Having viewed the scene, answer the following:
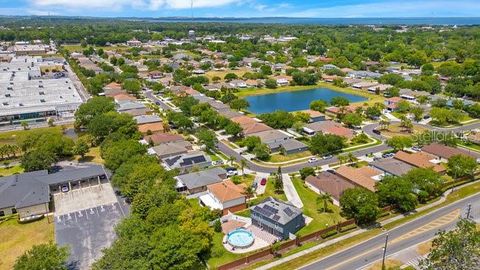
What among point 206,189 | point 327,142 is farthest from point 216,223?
point 327,142

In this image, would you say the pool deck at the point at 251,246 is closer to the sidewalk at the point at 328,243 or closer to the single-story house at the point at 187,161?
the sidewalk at the point at 328,243

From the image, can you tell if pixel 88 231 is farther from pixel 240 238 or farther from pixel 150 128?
pixel 150 128

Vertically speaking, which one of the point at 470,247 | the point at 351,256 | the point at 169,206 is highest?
the point at 470,247

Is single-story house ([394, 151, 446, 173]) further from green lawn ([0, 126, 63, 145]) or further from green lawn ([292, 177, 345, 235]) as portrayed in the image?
green lawn ([0, 126, 63, 145])

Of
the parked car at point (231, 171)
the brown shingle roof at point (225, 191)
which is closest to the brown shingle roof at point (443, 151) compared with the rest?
the parked car at point (231, 171)

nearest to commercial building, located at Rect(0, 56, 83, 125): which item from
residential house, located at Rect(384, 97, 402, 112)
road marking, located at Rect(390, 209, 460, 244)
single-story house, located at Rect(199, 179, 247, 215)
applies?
single-story house, located at Rect(199, 179, 247, 215)

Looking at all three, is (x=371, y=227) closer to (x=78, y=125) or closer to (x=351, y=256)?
(x=351, y=256)
